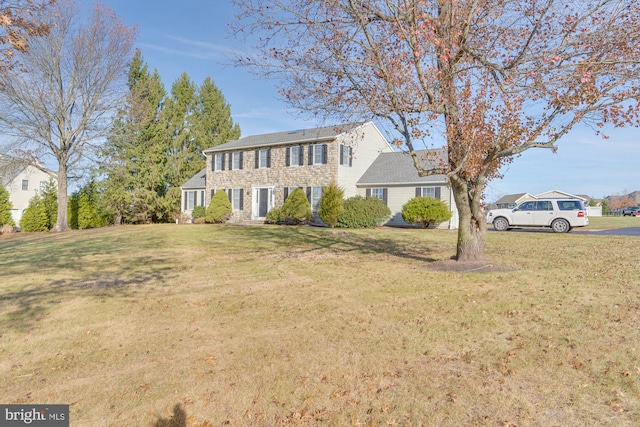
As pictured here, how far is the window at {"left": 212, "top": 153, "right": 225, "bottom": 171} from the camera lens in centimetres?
2931

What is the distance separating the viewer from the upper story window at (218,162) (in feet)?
96.1

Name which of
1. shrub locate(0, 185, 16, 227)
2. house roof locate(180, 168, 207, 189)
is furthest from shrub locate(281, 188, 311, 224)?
shrub locate(0, 185, 16, 227)

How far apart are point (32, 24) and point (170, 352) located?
7.14 metres

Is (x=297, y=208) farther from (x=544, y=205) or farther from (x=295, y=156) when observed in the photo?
(x=544, y=205)

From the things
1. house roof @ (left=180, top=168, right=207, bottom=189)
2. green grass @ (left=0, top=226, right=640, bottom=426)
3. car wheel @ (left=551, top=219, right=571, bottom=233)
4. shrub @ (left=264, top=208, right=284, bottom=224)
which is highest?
house roof @ (left=180, top=168, right=207, bottom=189)

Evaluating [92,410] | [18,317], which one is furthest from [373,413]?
[18,317]

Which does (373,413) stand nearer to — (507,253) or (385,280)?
(385,280)

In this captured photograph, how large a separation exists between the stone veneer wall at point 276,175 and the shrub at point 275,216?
4.41 ft

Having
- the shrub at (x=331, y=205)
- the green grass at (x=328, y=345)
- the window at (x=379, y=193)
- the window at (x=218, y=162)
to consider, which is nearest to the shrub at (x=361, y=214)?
the shrub at (x=331, y=205)

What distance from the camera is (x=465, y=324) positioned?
511 cm

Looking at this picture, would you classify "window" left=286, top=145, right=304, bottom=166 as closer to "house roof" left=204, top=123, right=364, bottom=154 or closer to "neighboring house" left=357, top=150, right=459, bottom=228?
"house roof" left=204, top=123, right=364, bottom=154

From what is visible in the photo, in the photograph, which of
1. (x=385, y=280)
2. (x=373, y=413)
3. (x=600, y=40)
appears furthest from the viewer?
(x=385, y=280)

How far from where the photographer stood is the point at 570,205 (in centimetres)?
1869

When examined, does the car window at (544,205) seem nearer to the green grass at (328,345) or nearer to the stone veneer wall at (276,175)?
the green grass at (328,345)
